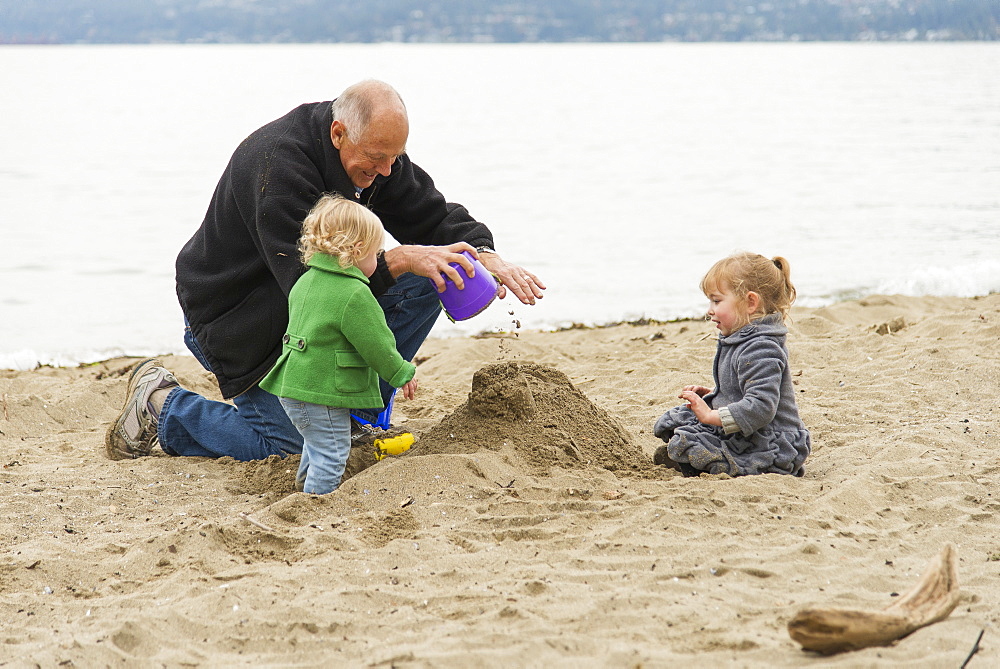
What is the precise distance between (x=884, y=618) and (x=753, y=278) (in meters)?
1.75

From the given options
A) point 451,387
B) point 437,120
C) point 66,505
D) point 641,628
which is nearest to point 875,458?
point 641,628

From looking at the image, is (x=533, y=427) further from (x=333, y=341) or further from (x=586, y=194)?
(x=586, y=194)

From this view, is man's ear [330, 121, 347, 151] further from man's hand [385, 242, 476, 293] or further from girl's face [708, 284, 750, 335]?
girl's face [708, 284, 750, 335]

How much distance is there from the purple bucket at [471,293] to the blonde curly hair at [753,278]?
2.93 feet

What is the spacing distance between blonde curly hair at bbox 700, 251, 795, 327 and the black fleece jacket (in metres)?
1.37

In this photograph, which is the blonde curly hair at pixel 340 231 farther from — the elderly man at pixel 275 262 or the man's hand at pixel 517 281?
the man's hand at pixel 517 281

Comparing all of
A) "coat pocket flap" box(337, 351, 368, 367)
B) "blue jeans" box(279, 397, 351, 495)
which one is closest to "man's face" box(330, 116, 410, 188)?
"coat pocket flap" box(337, 351, 368, 367)

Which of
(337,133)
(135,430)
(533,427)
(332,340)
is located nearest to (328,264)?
(332,340)

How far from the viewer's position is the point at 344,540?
3174 mm

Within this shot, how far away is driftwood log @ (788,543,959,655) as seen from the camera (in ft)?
7.39

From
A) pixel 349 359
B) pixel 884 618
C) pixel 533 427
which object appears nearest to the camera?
pixel 884 618

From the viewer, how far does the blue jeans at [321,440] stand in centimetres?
359

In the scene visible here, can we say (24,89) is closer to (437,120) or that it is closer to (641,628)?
(437,120)

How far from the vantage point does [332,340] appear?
138 inches
